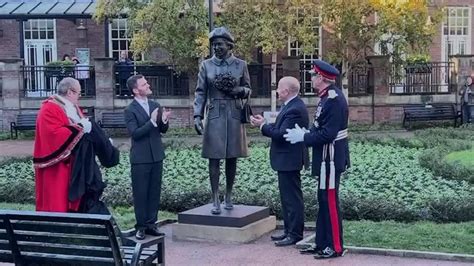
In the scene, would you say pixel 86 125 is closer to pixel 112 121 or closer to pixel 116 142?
pixel 116 142

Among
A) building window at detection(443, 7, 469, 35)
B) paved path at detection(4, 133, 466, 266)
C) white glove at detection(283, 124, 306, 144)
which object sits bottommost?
paved path at detection(4, 133, 466, 266)

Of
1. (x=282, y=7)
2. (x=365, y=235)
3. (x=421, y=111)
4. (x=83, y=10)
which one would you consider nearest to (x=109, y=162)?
(x=365, y=235)

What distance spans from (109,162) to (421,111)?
1949cm

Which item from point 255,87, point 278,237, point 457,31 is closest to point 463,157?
point 278,237

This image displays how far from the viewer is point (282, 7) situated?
80.8 feet

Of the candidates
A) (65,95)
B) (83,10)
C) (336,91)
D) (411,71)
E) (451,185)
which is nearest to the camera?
(65,95)

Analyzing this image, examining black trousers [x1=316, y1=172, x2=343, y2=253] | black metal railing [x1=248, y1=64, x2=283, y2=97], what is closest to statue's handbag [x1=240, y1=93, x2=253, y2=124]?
black trousers [x1=316, y1=172, x2=343, y2=253]

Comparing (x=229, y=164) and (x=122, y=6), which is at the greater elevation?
(x=122, y=6)

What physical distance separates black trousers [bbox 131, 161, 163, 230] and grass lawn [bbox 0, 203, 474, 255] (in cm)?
106

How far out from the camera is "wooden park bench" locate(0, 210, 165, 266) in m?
5.88

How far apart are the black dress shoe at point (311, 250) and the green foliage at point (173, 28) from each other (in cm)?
1589

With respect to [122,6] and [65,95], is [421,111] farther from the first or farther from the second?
[65,95]

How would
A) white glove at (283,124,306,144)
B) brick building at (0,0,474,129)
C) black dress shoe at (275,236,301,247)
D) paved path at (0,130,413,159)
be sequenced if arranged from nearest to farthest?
white glove at (283,124,306,144) < black dress shoe at (275,236,301,247) < paved path at (0,130,413,159) < brick building at (0,0,474,129)

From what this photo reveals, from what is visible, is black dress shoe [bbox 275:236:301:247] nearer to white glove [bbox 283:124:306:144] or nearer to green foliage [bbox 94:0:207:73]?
white glove [bbox 283:124:306:144]
